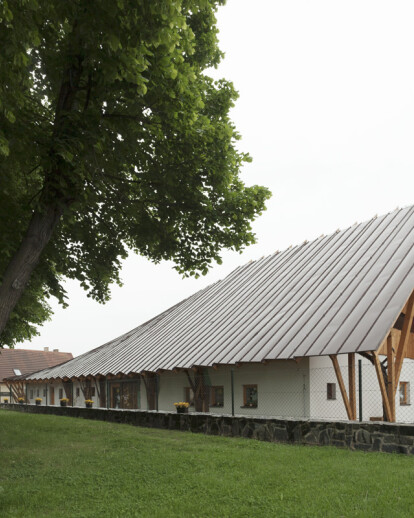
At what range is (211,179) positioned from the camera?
455 inches

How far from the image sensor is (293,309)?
18.2 metres

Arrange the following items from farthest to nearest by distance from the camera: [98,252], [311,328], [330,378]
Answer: [330,378]
[311,328]
[98,252]

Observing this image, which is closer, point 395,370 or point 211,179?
point 211,179

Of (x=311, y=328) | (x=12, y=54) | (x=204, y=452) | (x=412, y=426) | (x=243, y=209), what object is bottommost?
(x=204, y=452)

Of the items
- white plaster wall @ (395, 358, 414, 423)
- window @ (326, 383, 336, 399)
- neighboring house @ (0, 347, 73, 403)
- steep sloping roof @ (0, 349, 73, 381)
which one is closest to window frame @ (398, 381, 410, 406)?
white plaster wall @ (395, 358, 414, 423)

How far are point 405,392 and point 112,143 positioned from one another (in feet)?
47.5

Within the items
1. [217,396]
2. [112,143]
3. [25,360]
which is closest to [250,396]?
[217,396]

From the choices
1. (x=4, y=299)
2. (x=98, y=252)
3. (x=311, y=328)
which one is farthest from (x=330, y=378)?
(x=4, y=299)

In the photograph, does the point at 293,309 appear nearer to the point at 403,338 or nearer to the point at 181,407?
the point at 403,338

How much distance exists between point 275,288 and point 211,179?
35.4ft

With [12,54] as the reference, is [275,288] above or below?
below

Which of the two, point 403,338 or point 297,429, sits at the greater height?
point 403,338

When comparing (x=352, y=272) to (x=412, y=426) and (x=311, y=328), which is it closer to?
(x=311, y=328)

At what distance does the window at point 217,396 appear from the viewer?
19734mm
